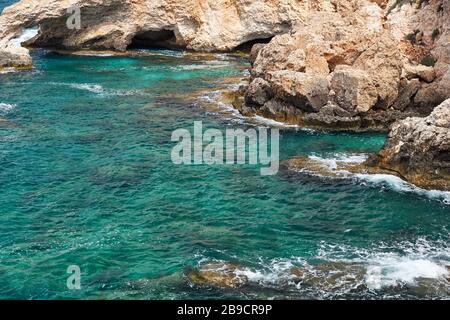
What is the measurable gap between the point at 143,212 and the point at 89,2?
45714 mm

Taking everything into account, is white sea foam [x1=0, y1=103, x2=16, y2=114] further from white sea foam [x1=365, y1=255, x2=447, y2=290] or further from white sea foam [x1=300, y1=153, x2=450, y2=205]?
white sea foam [x1=365, y1=255, x2=447, y2=290]

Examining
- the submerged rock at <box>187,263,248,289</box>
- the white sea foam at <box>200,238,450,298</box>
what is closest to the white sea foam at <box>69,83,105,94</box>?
the white sea foam at <box>200,238,450,298</box>

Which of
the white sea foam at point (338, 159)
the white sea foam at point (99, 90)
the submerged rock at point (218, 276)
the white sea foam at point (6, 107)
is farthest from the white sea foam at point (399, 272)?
the white sea foam at point (99, 90)

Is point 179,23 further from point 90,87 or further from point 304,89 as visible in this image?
point 304,89

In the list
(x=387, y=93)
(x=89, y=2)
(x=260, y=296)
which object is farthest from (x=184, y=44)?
(x=260, y=296)

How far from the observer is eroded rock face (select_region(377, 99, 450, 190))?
34094 millimetres

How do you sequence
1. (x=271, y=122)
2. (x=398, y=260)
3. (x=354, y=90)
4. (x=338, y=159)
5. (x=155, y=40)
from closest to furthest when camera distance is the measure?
(x=398, y=260) < (x=338, y=159) < (x=354, y=90) < (x=271, y=122) < (x=155, y=40)

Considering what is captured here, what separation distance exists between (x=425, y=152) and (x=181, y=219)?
14.0 m

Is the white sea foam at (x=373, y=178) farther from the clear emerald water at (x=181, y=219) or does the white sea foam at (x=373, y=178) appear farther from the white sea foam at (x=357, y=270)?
the white sea foam at (x=357, y=270)

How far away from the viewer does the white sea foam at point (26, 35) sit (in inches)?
2820

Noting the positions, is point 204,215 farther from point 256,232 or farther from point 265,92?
point 265,92

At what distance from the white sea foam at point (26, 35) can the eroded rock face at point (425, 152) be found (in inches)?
1945

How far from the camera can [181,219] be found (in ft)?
99.6

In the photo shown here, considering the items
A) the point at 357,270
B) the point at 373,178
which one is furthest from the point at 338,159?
the point at 357,270
